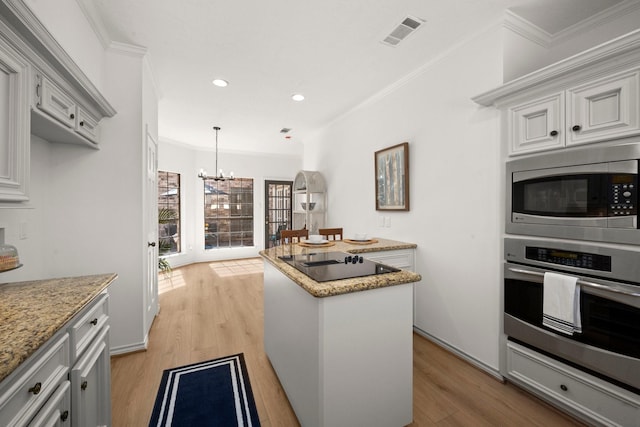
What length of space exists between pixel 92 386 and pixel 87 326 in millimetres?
308

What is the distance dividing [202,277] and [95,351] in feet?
13.3

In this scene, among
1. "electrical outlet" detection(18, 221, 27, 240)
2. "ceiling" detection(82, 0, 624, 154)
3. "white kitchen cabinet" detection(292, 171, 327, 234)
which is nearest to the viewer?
"electrical outlet" detection(18, 221, 27, 240)

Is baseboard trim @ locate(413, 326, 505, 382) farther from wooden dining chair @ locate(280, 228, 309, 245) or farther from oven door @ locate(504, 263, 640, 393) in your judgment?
wooden dining chair @ locate(280, 228, 309, 245)

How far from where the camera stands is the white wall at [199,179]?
236 inches

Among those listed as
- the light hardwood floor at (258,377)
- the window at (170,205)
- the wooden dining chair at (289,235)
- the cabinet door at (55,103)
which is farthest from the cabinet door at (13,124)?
the window at (170,205)

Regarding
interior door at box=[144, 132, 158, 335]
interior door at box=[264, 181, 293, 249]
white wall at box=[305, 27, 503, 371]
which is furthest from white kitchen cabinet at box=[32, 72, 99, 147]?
interior door at box=[264, 181, 293, 249]

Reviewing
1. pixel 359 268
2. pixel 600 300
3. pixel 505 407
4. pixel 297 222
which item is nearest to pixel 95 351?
pixel 359 268

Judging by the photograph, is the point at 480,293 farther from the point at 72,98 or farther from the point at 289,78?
the point at 72,98

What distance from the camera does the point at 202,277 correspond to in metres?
5.19

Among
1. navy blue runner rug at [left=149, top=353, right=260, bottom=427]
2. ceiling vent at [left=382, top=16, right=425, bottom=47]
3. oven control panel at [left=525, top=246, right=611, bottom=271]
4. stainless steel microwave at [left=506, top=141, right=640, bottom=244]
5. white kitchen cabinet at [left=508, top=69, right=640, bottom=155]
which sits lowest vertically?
navy blue runner rug at [left=149, top=353, right=260, bottom=427]

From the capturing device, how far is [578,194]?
163cm

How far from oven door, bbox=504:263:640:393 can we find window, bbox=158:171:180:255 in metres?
6.14

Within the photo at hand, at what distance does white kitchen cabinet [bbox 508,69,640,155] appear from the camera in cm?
144

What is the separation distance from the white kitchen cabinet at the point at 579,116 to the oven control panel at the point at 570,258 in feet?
2.18
